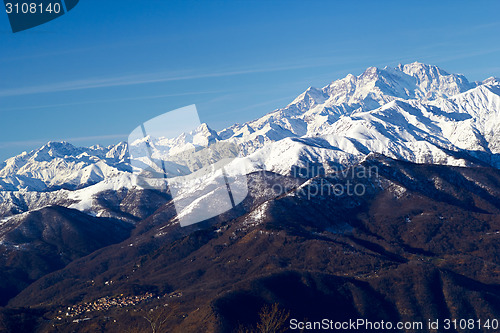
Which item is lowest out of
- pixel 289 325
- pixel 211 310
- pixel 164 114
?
pixel 289 325

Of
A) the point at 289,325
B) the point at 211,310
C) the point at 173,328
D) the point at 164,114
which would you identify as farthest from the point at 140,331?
the point at 164,114

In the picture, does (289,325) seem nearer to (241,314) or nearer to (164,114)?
(241,314)

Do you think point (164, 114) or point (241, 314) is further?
point (241, 314)

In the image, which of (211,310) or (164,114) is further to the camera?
(211,310)

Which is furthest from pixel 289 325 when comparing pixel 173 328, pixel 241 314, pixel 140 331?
pixel 140 331

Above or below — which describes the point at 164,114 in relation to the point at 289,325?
above

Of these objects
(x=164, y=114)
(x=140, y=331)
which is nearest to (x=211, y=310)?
(x=140, y=331)

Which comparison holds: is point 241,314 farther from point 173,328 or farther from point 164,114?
point 164,114

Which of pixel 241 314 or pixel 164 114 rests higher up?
pixel 164 114
